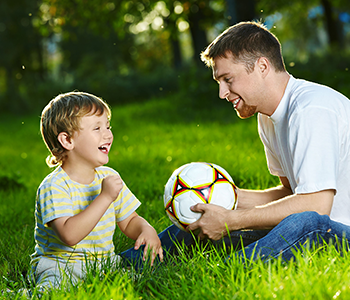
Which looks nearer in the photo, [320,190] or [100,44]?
[320,190]

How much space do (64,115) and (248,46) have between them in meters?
1.46

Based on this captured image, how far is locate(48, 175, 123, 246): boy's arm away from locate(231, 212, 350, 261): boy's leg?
96cm

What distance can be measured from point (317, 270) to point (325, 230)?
1.29 ft

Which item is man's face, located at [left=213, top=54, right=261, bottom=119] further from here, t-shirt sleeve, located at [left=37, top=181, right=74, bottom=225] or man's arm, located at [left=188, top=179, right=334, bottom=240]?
t-shirt sleeve, located at [left=37, top=181, right=74, bottom=225]

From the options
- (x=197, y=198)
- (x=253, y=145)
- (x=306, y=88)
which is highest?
(x=306, y=88)

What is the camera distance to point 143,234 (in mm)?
3195

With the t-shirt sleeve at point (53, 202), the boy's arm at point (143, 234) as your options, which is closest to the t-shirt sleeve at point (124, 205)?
the boy's arm at point (143, 234)

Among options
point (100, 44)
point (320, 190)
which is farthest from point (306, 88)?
point (100, 44)

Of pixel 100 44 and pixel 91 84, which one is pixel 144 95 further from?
pixel 100 44

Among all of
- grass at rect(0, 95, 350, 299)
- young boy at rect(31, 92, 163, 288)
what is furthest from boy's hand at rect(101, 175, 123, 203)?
grass at rect(0, 95, 350, 299)

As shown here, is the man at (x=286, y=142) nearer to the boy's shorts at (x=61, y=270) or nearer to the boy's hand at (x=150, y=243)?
the boy's hand at (x=150, y=243)

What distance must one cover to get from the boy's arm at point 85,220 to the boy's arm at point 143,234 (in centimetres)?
46

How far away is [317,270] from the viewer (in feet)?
7.86

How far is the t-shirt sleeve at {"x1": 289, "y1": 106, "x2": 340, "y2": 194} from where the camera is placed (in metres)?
2.65
